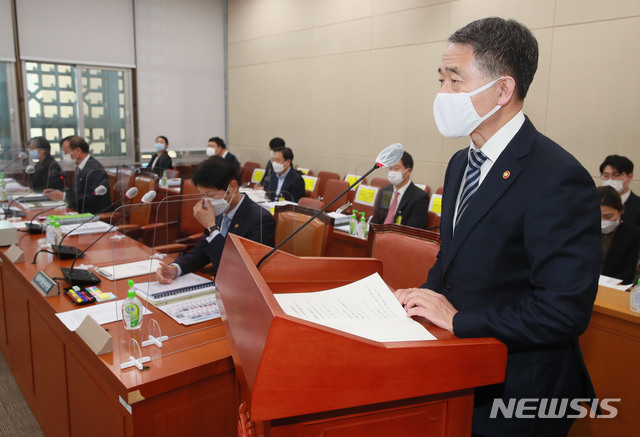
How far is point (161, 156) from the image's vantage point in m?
7.93

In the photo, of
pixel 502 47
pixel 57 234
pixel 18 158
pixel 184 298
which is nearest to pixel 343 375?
pixel 502 47

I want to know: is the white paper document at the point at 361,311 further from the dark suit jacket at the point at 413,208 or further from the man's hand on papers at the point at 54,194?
the man's hand on papers at the point at 54,194

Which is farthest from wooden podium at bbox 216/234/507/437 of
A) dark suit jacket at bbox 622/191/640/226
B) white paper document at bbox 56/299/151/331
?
dark suit jacket at bbox 622/191/640/226

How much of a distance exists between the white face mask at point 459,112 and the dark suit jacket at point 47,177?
4.87 meters

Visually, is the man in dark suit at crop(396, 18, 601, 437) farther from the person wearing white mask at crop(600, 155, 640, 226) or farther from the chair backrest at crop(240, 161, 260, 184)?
the chair backrest at crop(240, 161, 260, 184)

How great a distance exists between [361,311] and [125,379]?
94cm

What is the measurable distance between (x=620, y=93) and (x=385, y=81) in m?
2.91

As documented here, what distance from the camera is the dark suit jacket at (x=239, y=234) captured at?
242cm

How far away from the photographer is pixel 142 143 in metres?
8.70

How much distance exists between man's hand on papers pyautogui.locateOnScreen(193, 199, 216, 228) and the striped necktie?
4.80 feet

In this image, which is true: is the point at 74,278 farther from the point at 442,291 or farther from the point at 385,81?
the point at 385,81

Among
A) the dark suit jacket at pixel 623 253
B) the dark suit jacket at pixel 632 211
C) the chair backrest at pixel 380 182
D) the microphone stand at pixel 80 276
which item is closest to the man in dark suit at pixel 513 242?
the microphone stand at pixel 80 276

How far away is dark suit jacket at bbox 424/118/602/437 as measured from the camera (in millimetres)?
A: 870

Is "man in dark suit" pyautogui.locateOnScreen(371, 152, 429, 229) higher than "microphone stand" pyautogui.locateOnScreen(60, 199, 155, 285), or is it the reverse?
"man in dark suit" pyautogui.locateOnScreen(371, 152, 429, 229)
